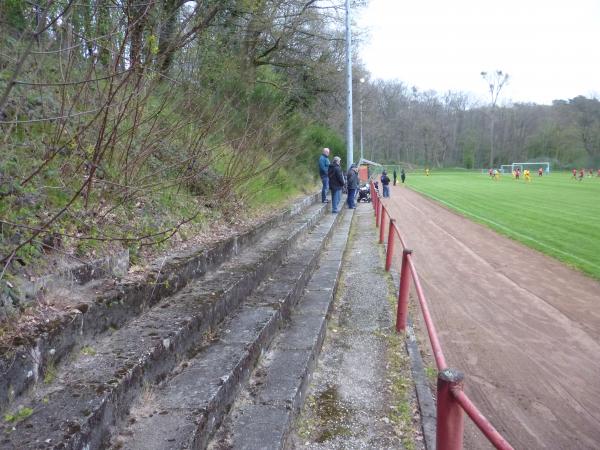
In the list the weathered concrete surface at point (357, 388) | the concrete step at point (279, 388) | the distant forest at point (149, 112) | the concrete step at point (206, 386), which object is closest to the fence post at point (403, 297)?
the weathered concrete surface at point (357, 388)

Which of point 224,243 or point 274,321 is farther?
point 224,243

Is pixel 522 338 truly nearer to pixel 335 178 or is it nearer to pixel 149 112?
pixel 149 112

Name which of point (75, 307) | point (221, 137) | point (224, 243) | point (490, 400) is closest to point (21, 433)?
point (75, 307)

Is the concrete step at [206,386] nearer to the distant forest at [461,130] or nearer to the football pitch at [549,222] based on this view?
the football pitch at [549,222]

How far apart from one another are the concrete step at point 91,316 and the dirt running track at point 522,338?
286cm

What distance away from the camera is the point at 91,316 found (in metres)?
3.07

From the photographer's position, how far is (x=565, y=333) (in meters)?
6.51

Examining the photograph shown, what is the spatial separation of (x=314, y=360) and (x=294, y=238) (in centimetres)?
403

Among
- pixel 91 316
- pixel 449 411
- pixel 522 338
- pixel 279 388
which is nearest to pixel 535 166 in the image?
pixel 522 338

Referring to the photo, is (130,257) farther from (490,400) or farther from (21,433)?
(490,400)

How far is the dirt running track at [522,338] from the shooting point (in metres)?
4.27

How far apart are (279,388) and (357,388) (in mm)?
892

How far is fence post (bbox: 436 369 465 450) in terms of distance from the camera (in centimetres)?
214

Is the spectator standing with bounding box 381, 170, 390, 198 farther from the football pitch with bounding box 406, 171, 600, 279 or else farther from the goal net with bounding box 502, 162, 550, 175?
the goal net with bounding box 502, 162, 550, 175
